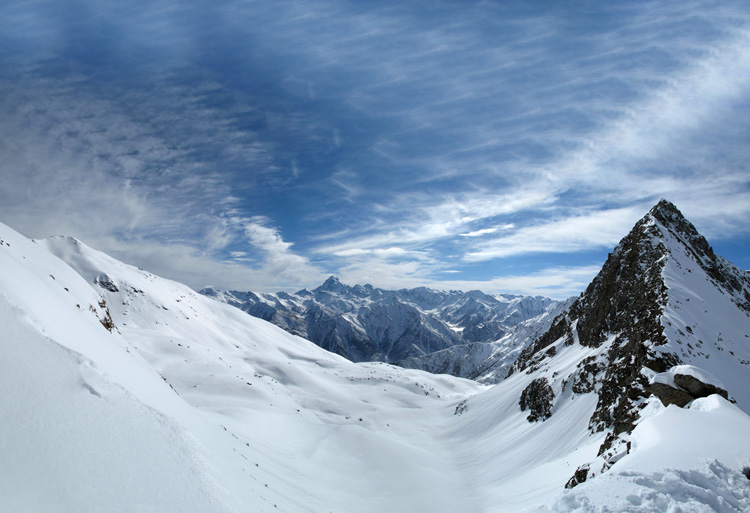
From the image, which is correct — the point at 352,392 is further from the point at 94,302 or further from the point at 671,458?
the point at 671,458

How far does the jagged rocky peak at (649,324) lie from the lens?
68.9 feet

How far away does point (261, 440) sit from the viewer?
22.0 meters

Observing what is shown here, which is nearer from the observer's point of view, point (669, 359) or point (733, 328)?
point (669, 359)

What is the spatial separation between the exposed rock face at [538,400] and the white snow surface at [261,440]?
3.57 feet

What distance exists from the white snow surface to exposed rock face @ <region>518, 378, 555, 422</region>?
1088 mm

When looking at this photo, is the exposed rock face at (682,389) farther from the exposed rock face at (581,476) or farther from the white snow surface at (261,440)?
the exposed rock face at (581,476)

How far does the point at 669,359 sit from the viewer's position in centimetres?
2069

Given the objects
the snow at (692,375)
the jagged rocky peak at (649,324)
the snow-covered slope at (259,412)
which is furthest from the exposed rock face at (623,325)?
the snow-covered slope at (259,412)

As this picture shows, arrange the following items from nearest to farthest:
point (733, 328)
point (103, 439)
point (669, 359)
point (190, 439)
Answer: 1. point (103, 439)
2. point (190, 439)
3. point (669, 359)
4. point (733, 328)

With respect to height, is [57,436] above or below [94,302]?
below

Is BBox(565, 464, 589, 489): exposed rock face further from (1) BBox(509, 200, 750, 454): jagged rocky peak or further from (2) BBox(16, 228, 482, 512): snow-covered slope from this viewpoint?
(2) BBox(16, 228, 482, 512): snow-covered slope

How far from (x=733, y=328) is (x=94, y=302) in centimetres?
4830

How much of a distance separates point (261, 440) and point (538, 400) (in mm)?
25943

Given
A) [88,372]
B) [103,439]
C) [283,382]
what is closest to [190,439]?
[103,439]
